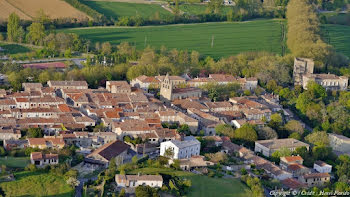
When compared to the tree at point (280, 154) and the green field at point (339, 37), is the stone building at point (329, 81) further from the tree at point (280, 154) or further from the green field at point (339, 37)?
the tree at point (280, 154)

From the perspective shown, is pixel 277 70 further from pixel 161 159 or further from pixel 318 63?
pixel 161 159

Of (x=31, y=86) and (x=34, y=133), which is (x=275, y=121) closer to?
(x=34, y=133)

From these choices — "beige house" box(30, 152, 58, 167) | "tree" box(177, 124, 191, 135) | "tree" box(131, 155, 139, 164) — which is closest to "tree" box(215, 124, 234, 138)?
"tree" box(177, 124, 191, 135)

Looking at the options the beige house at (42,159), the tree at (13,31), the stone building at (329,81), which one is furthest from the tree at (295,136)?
the tree at (13,31)

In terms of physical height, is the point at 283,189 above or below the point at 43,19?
below

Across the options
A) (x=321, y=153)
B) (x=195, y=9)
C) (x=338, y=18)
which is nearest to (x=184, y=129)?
(x=321, y=153)

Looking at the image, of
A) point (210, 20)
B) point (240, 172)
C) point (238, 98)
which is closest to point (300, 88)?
point (238, 98)

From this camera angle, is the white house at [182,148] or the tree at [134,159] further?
the white house at [182,148]
